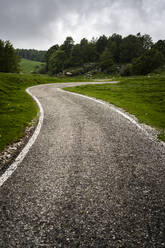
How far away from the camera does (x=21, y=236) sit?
6.08 ft

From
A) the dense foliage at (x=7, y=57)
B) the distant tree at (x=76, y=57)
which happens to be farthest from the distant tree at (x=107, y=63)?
the dense foliage at (x=7, y=57)

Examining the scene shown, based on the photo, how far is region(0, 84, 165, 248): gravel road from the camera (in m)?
1.85

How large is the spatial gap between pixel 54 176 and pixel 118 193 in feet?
4.36

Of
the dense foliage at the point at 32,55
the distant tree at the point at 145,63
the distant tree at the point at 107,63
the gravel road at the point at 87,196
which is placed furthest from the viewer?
the dense foliage at the point at 32,55

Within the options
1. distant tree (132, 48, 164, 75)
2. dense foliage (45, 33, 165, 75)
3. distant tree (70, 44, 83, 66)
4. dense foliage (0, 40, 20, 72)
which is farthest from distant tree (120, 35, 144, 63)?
dense foliage (0, 40, 20, 72)

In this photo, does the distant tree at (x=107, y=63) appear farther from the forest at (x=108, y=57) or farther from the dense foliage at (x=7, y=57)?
the dense foliage at (x=7, y=57)

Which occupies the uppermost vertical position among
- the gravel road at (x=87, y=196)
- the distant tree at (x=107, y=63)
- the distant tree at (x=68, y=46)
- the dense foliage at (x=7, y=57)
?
the distant tree at (x=68, y=46)

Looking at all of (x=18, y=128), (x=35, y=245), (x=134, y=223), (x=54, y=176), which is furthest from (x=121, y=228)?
(x=18, y=128)

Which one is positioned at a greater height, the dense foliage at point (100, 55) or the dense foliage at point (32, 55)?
the dense foliage at point (32, 55)

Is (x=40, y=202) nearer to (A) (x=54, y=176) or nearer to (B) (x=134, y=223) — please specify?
(A) (x=54, y=176)

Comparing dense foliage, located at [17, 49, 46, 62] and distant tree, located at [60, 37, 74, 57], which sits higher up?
dense foliage, located at [17, 49, 46, 62]

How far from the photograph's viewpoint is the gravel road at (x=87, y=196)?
185 cm

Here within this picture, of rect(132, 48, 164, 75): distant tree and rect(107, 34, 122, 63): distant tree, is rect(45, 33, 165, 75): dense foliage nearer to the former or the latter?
rect(107, 34, 122, 63): distant tree

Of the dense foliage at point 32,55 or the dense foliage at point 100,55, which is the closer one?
the dense foliage at point 100,55
